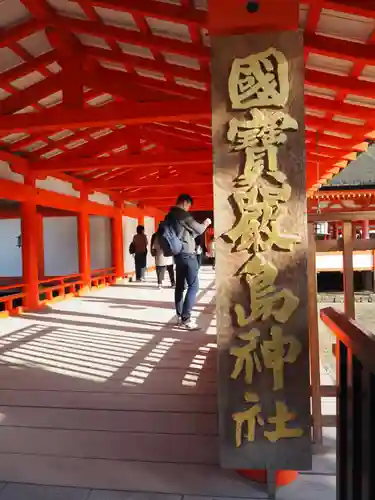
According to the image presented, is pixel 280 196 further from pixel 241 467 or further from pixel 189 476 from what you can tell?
pixel 189 476

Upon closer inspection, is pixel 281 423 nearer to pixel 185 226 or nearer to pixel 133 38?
pixel 185 226

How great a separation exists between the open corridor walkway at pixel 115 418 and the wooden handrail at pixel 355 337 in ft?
3.31

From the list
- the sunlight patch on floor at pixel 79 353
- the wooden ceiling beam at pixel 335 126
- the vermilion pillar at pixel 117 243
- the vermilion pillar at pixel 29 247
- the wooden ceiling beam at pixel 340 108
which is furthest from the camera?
the vermilion pillar at pixel 117 243

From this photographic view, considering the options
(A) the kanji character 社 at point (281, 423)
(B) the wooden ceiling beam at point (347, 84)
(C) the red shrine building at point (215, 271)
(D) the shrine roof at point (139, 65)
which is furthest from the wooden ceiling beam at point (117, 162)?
(A) the kanji character 社 at point (281, 423)

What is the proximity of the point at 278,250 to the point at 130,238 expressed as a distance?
13.0 meters

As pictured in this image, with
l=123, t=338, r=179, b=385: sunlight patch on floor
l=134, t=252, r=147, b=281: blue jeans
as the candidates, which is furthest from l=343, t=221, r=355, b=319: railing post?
l=134, t=252, r=147, b=281: blue jeans

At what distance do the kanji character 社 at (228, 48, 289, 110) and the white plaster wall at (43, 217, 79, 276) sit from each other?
41.1ft

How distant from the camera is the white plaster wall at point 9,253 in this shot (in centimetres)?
1441

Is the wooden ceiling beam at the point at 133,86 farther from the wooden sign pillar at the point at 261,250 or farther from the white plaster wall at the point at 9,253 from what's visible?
the white plaster wall at the point at 9,253

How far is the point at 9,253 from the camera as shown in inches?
567

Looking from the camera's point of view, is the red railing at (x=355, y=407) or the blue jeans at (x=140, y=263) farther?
the blue jeans at (x=140, y=263)

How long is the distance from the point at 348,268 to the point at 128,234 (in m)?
12.4

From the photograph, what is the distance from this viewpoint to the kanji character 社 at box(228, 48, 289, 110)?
179cm

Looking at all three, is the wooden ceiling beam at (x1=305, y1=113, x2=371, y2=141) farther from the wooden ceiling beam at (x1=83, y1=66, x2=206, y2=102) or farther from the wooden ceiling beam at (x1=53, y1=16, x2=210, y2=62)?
the wooden ceiling beam at (x1=53, y1=16, x2=210, y2=62)
